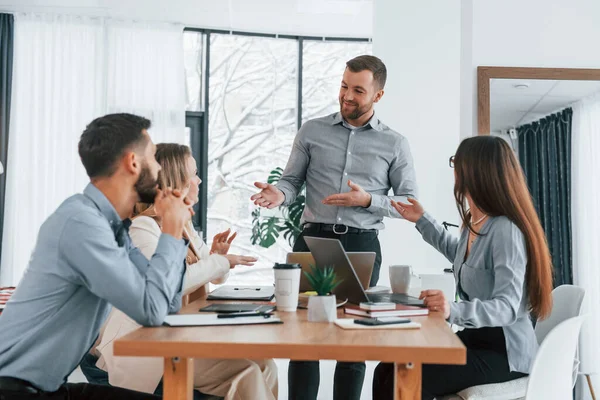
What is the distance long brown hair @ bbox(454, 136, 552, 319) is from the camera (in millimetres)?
1951

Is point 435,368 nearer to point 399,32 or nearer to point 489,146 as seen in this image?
point 489,146

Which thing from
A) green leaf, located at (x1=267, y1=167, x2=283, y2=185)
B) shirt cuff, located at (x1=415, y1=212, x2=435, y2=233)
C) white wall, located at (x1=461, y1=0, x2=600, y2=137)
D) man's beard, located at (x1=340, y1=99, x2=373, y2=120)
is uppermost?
white wall, located at (x1=461, y1=0, x2=600, y2=137)

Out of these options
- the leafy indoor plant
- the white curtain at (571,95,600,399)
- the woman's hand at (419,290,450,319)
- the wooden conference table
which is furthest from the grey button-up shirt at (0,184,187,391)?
the leafy indoor plant

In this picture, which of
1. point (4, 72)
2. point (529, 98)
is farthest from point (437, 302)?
point (4, 72)

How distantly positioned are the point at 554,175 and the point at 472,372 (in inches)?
80.0

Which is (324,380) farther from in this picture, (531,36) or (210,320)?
(210,320)

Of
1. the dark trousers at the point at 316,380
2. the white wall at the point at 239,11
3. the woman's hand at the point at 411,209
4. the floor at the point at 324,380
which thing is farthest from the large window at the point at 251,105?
the woman's hand at the point at 411,209

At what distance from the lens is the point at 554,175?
357 centimetres

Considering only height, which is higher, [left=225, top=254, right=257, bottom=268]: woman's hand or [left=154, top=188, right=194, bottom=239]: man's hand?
[left=154, top=188, right=194, bottom=239]: man's hand

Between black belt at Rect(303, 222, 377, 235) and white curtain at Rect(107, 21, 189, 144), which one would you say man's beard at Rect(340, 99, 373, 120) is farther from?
white curtain at Rect(107, 21, 189, 144)

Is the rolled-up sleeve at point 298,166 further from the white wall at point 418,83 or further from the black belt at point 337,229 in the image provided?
the white wall at point 418,83

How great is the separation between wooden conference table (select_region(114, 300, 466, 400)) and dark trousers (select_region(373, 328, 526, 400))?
16.2 inches

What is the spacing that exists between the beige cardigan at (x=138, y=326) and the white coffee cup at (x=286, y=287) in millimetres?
269

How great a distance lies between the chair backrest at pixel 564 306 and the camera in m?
2.11
